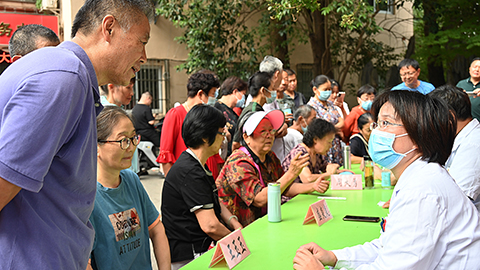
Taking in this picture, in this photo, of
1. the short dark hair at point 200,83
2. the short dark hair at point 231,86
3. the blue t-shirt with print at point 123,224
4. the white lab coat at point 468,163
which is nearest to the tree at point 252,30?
the short dark hair at point 231,86

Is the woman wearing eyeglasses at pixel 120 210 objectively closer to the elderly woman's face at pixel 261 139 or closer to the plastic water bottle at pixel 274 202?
the plastic water bottle at pixel 274 202

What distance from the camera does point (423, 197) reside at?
1.35m

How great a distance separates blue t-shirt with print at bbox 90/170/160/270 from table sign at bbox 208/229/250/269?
364 millimetres

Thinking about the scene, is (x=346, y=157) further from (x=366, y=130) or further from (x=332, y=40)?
(x=332, y=40)

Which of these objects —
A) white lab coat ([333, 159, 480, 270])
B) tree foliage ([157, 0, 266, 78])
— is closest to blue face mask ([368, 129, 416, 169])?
white lab coat ([333, 159, 480, 270])

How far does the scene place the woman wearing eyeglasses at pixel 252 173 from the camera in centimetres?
286

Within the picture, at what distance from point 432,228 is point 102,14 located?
1.19 metres

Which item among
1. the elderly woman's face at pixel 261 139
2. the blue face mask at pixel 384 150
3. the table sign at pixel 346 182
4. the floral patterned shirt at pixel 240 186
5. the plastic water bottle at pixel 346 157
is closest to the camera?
the blue face mask at pixel 384 150

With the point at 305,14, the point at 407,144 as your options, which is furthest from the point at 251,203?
the point at 305,14

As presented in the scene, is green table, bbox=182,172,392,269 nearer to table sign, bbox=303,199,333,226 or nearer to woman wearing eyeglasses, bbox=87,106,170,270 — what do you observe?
table sign, bbox=303,199,333,226

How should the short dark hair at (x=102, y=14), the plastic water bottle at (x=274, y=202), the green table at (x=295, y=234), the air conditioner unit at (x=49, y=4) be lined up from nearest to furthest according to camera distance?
the short dark hair at (x=102, y=14)
the green table at (x=295, y=234)
the plastic water bottle at (x=274, y=202)
the air conditioner unit at (x=49, y=4)

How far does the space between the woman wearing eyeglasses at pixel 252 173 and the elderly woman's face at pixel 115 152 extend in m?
1.06

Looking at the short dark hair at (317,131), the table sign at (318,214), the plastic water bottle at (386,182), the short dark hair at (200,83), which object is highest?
the short dark hair at (200,83)

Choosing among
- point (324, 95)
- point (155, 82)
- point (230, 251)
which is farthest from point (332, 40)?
point (230, 251)
